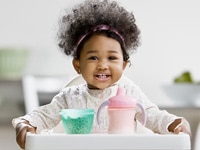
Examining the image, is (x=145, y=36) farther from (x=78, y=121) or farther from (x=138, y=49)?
(x=78, y=121)

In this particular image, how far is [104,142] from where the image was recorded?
851 millimetres

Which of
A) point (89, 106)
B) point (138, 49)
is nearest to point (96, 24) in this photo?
point (89, 106)

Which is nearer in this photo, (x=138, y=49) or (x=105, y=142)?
(x=105, y=142)

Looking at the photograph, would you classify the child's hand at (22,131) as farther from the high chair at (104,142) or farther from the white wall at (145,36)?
the white wall at (145,36)

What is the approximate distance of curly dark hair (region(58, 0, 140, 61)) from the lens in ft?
3.47

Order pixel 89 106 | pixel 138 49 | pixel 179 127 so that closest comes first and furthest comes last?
pixel 179 127 → pixel 89 106 → pixel 138 49

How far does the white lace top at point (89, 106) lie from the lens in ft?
3.34

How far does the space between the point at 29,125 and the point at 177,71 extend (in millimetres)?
1786

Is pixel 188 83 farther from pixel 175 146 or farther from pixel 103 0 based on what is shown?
pixel 175 146

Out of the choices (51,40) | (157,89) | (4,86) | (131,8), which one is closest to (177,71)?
(157,89)

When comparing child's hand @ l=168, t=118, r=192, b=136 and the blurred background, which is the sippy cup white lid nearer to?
child's hand @ l=168, t=118, r=192, b=136

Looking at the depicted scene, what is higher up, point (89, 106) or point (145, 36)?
point (145, 36)

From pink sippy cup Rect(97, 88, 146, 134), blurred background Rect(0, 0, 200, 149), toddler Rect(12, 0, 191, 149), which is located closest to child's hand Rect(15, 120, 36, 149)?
toddler Rect(12, 0, 191, 149)

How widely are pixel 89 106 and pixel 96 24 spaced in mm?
148
